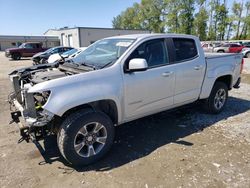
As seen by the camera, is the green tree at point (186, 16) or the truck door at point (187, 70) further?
the green tree at point (186, 16)

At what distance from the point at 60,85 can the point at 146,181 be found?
1.75 metres

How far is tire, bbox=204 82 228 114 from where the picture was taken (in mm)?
5218

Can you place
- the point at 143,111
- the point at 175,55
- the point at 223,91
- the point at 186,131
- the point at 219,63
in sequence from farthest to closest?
the point at 223,91 < the point at 219,63 < the point at 186,131 < the point at 175,55 < the point at 143,111

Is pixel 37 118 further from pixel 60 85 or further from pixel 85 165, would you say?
pixel 85 165

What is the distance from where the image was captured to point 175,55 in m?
4.25

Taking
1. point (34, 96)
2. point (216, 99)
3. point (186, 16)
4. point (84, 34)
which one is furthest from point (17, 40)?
point (216, 99)

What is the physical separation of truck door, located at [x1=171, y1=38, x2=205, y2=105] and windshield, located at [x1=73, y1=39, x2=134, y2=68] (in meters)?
1.04

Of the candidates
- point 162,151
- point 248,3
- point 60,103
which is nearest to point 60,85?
point 60,103

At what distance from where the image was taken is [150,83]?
3.78 metres

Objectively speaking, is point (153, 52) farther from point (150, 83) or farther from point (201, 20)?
point (201, 20)

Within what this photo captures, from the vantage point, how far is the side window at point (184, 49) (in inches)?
171

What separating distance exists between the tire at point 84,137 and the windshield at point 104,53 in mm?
883

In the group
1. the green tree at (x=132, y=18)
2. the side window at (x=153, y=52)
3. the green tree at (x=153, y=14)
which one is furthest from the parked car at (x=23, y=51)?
the green tree at (x=132, y=18)

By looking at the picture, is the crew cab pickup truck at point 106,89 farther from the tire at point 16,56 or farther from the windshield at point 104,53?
the tire at point 16,56
